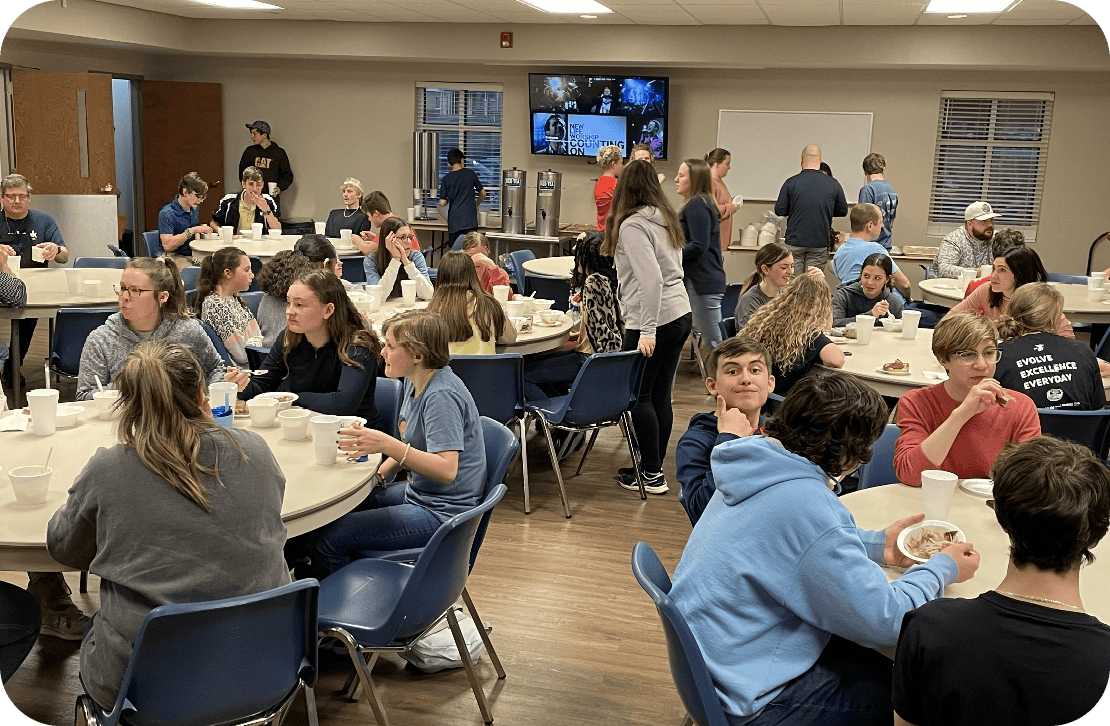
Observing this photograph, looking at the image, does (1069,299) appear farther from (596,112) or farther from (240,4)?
(240,4)

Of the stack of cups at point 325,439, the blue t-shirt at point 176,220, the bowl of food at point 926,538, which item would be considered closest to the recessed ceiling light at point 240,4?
the blue t-shirt at point 176,220

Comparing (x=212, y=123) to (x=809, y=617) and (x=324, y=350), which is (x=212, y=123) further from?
(x=809, y=617)

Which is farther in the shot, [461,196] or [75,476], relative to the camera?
[461,196]

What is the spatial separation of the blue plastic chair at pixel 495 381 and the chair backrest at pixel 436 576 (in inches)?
70.3

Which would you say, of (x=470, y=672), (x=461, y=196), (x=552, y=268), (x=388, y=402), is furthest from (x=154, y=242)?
(x=470, y=672)

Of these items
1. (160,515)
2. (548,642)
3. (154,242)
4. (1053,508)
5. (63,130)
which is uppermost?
(63,130)

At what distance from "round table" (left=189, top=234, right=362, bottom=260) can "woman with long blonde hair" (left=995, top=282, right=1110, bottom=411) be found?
5111mm

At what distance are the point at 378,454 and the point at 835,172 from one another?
879cm

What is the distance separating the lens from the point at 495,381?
4.53 meters

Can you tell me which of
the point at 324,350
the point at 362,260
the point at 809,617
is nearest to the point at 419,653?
the point at 324,350

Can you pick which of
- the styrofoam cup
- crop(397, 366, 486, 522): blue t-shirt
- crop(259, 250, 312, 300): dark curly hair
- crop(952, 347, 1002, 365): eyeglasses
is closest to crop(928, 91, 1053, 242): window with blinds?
crop(259, 250, 312, 300): dark curly hair

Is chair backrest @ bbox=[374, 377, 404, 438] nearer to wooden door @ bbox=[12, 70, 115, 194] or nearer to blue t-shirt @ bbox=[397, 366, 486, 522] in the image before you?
blue t-shirt @ bbox=[397, 366, 486, 522]

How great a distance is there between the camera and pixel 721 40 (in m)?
10.2

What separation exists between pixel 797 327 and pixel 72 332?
3726 mm
